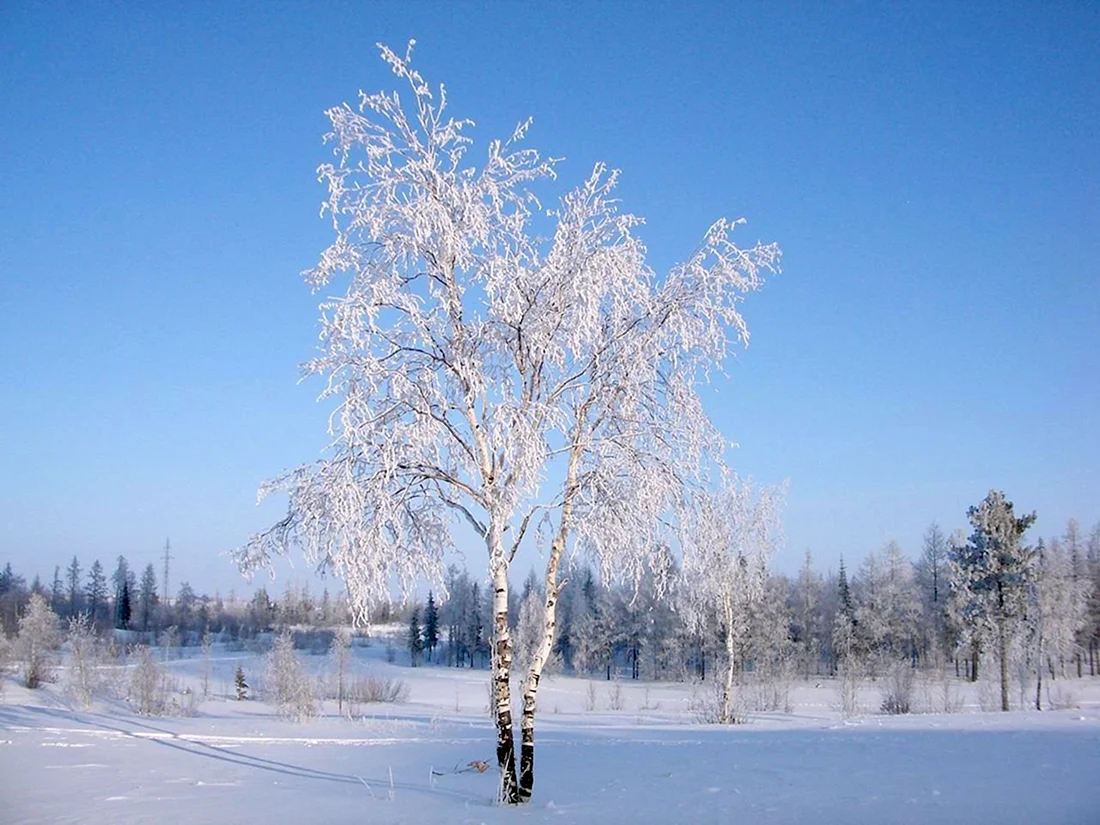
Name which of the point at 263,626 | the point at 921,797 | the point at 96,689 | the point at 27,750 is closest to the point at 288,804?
the point at 921,797

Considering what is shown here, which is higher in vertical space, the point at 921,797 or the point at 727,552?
the point at 727,552

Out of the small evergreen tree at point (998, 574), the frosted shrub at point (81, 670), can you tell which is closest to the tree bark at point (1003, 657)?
the small evergreen tree at point (998, 574)

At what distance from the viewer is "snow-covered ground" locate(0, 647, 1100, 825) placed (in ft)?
34.2

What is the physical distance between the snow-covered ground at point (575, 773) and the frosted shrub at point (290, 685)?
3.38 metres

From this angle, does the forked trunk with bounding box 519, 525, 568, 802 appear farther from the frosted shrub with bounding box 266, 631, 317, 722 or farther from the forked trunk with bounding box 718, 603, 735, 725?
the frosted shrub with bounding box 266, 631, 317, 722

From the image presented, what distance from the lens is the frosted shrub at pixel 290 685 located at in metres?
31.8

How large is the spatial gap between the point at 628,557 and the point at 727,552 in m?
19.0

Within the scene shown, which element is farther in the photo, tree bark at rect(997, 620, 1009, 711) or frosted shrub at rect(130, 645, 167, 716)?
tree bark at rect(997, 620, 1009, 711)

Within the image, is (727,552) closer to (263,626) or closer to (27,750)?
(27,750)

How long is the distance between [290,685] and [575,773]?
2223cm

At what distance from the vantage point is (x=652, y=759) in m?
17.0

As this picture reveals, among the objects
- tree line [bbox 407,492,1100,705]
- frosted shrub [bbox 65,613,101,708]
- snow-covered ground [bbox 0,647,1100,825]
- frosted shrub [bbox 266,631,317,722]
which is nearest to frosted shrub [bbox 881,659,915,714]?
tree line [bbox 407,492,1100,705]

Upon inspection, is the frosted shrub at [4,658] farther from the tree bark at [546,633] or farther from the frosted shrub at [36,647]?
the tree bark at [546,633]

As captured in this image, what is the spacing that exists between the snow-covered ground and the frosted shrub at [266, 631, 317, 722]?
3.38 m
